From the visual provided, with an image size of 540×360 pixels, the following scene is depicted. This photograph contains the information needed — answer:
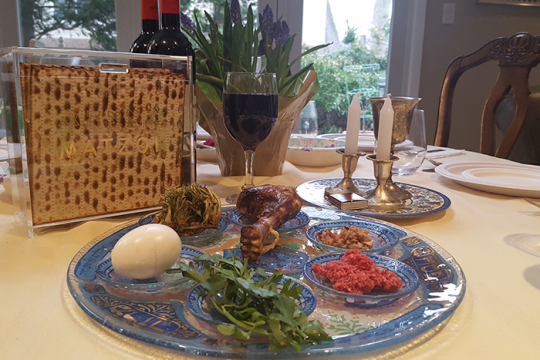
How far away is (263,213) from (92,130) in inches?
14.5

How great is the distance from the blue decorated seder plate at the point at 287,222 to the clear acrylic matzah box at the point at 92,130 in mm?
177

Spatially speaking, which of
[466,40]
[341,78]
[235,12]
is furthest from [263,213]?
[466,40]

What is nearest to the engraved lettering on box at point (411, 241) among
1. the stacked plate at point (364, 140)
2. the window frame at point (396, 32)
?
the stacked plate at point (364, 140)

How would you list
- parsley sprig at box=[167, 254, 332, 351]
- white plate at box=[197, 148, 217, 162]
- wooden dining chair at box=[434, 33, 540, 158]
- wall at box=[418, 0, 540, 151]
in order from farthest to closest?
wall at box=[418, 0, 540, 151]
wooden dining chair at box=[434, 33, 540, 158]
white plate at box=[197, 148, 217, 162]
parsley sprig at box=[167, 254, 332, 351]

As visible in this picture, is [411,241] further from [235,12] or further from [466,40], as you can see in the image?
[466,40]

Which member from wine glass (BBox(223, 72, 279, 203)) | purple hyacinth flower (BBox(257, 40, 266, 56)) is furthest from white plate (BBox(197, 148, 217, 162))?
wine glass (BBox(223, 72, 279, 203))

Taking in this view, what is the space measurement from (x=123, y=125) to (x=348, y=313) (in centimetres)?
58

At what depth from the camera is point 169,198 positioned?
0.77 metres

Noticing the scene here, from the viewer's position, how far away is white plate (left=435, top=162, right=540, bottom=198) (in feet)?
3.48

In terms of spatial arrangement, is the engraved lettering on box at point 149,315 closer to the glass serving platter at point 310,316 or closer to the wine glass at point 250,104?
the glass serving platter at point 310,316

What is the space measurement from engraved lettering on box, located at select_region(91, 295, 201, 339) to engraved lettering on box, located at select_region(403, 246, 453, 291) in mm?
313

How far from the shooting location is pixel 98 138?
31.3 inches

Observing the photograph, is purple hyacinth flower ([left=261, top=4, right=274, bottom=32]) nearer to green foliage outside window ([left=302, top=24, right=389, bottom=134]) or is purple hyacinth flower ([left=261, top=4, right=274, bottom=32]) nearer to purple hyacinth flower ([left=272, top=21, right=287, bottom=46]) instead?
purple hyacinth flower ([left=272, top=21, right=287, bottom=46])

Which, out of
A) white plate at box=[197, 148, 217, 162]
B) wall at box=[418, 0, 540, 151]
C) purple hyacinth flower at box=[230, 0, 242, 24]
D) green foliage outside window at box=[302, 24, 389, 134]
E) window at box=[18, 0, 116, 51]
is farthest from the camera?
green foliage outside window at box=[302, 24, 389, 134]
